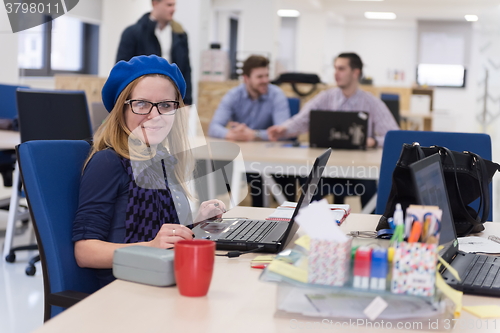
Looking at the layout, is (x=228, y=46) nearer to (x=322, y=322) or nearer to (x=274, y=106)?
(x=274, y=106)

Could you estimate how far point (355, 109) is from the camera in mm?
3682

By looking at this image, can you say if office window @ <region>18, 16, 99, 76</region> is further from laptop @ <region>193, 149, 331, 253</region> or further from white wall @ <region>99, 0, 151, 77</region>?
laptop @ <region>193, 149, 331, 253</region>

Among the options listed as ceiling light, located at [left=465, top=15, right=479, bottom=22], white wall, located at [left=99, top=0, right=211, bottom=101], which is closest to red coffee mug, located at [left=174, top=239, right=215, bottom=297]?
white wall, located at [left=99, top=0, right=211, bottom=101]

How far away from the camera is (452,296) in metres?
0.81

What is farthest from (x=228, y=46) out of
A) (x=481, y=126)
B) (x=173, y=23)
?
(x=173, y=23)

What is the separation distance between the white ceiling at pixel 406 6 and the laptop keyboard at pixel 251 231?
9.42 metres

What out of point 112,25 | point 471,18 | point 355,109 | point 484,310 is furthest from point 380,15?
point 484,310

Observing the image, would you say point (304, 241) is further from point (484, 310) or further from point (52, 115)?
point (52, 115)

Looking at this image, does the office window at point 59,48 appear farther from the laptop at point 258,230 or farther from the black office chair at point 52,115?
the laptop at point 258,230

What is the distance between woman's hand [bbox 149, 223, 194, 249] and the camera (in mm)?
1112

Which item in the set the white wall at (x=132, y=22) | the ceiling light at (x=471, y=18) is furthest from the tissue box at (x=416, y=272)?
the ceiling light at (x=471, y=18)

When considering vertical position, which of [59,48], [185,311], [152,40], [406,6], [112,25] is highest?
[406,6]

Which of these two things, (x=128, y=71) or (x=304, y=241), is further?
(x=128, y=71)

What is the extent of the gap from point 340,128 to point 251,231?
196cm
